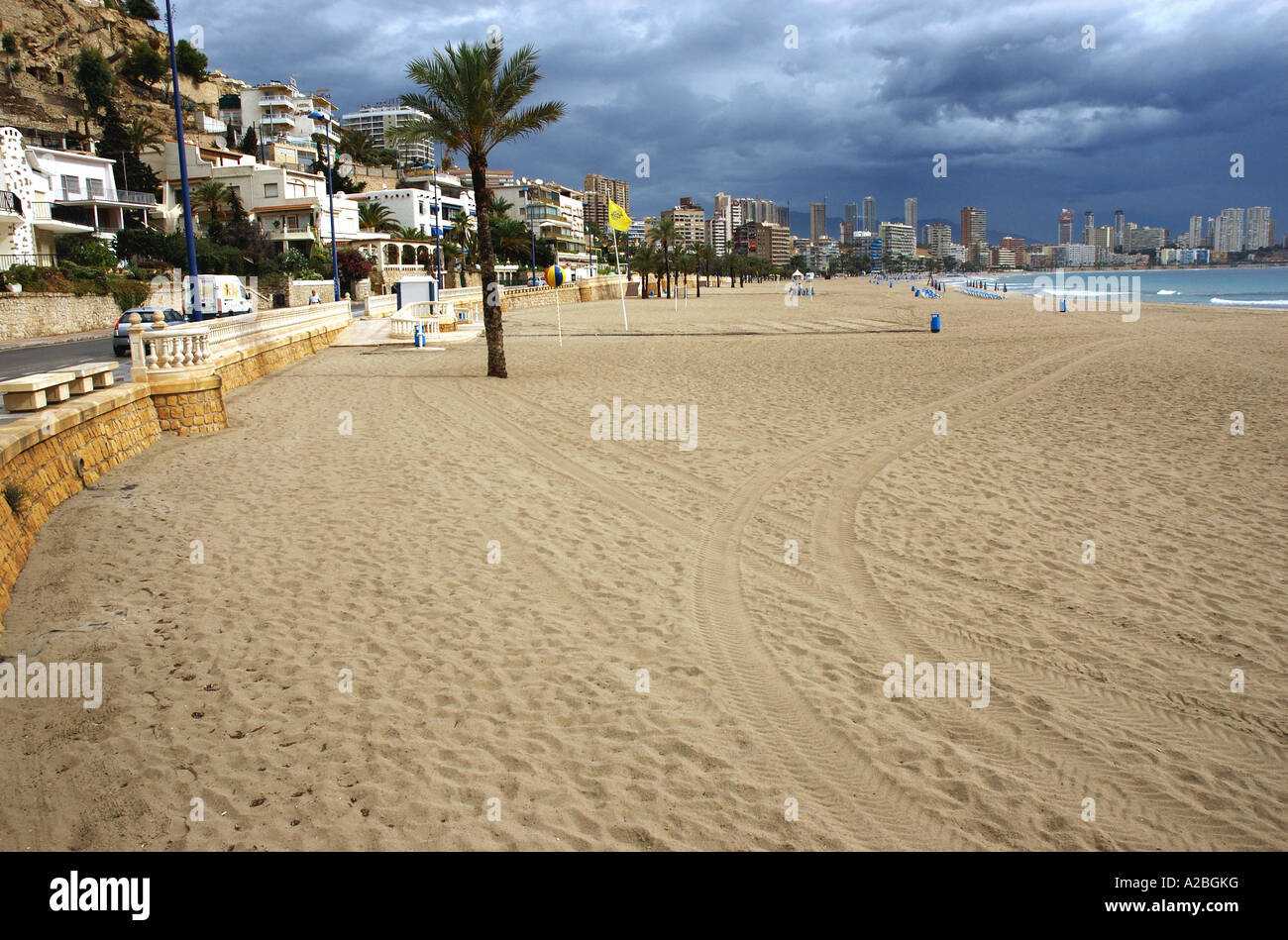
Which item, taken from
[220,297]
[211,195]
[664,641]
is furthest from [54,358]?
[211,195]

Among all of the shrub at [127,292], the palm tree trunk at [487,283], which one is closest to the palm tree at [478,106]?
the palm tree trunk at [487,283]

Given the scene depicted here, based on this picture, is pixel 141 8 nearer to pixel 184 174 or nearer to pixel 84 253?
pixel 84 253

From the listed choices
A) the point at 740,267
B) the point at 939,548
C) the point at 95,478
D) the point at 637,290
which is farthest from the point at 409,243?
the point at 740,267

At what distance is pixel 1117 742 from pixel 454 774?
3.49 metres

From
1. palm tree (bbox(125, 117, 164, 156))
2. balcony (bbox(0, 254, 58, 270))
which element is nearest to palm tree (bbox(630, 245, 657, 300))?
palm tree (bbox(125, 117, 164, 156))

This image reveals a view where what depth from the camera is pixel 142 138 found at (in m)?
66.5

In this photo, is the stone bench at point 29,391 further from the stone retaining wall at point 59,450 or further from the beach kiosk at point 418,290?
the beach kiosk at point 418,290

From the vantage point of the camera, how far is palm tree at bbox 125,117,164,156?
65750 mm

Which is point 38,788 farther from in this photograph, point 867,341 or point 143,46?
point 143,46

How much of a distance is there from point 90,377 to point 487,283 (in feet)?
32.5

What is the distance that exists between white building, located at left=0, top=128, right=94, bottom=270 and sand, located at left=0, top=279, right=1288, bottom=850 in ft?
125

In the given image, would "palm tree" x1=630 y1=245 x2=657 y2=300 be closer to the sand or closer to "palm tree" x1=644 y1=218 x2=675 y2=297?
"palm tree" x1=644 y1=218 x2=675 y2=297

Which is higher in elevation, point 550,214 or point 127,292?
point 550,214
